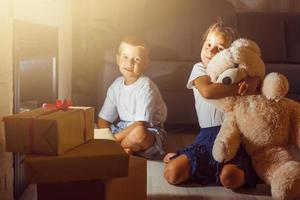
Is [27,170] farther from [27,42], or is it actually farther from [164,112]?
[164,112]

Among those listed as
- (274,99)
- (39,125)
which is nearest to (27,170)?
(39,125)

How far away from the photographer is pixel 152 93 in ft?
5.87

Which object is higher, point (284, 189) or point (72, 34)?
point (72, 34)

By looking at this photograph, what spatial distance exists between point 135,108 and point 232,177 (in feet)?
1.97

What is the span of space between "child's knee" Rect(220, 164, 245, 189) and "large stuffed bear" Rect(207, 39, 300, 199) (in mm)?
36

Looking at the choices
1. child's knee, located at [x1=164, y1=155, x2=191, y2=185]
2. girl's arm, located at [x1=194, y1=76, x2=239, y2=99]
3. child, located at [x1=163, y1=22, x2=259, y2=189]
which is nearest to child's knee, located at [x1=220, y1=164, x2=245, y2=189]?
child, located at [x1=163, y1=22, x2=259, y2=189]

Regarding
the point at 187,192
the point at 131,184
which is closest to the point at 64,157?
the point at 131,184

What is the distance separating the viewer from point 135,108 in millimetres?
1820

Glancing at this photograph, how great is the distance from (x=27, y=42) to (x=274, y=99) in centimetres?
81

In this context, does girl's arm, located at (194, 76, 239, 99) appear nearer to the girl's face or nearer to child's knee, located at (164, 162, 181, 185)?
the girl's face

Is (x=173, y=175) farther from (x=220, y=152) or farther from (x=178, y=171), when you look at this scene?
(x=220, y=152)

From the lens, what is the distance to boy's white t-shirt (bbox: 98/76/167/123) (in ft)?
5.82

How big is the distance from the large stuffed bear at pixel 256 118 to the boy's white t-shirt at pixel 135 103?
386 mm

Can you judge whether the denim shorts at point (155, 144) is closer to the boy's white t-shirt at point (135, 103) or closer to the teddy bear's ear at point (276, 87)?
the boy's white t-shirt at point (135, 103)
